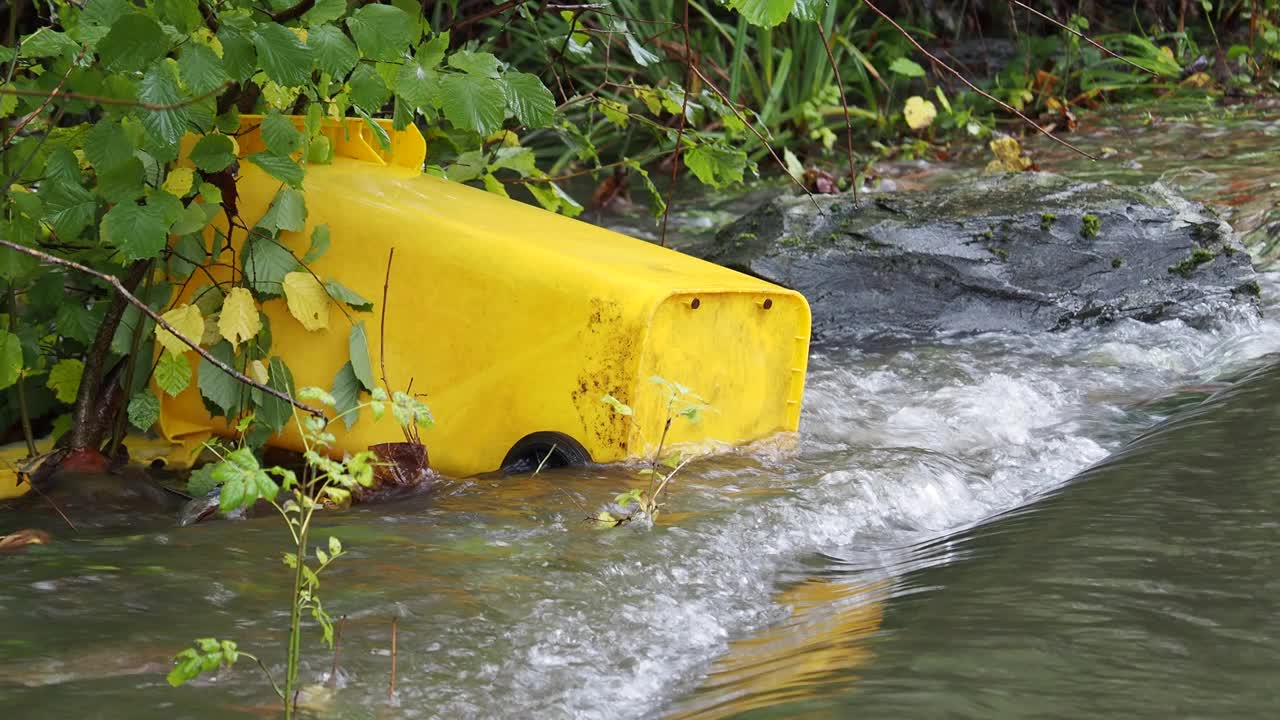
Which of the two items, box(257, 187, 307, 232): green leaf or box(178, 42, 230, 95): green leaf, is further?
box(257, 187, 307, 232): green leaf

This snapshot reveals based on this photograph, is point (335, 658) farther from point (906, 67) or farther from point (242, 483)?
point (906, 67)

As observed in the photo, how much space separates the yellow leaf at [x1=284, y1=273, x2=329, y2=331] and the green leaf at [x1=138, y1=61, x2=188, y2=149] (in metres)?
0.48

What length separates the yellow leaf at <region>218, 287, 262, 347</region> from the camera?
8.00 feet

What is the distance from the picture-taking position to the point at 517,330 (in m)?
2.50

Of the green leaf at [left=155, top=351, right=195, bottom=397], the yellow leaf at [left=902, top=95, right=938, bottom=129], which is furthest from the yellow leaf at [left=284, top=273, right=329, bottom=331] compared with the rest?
the yellow leaf at [left=902, top=95, right=938, bottom=129]

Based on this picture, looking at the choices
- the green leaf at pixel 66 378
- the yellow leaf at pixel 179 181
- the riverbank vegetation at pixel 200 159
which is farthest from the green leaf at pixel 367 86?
the green leaf at pixel 66 378

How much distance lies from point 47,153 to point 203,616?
1154 millimetres

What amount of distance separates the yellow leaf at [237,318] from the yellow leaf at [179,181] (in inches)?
7.9

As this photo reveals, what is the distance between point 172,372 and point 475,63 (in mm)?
860


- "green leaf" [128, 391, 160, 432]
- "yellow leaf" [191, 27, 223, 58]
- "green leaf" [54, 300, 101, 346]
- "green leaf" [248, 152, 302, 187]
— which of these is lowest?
"green leaf" [128, 391, 160, 432]

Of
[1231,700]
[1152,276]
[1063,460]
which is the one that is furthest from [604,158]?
[1231,700]

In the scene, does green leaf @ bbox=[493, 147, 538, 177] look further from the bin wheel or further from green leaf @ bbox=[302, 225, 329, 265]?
the bin wheel

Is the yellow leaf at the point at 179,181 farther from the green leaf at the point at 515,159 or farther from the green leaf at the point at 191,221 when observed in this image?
the green leaf at the point at 515,159

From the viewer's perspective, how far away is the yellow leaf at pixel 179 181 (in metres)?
2.35
